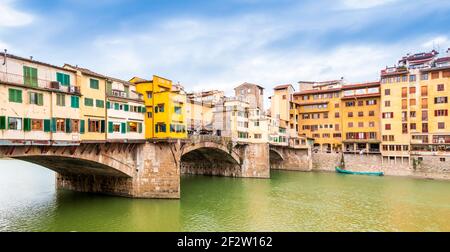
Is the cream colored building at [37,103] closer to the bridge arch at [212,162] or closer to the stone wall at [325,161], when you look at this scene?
the bridge arch at [212,162]

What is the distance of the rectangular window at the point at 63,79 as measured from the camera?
23.8 metres

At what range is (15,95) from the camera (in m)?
20.8

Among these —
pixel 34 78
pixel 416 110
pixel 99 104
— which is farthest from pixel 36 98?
pixel 416 110

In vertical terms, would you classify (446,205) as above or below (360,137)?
below

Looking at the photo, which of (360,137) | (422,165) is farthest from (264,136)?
(422,165)

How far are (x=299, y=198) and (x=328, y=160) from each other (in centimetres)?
3120

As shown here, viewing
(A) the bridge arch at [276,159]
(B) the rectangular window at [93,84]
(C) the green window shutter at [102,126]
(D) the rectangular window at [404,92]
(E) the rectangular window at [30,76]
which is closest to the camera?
(E) the rectangular window at [30,76]

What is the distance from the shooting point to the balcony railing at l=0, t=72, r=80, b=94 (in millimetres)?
20514

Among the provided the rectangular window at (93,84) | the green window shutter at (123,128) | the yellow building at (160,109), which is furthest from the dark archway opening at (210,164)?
the rectangular window at (93,84)

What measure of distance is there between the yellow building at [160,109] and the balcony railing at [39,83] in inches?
322

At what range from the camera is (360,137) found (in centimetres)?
6188

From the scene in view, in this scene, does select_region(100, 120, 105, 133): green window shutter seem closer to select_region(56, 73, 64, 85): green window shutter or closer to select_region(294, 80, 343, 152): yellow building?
select_region(56, 73, 64, 85): green window shutter

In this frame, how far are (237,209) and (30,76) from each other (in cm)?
2183
